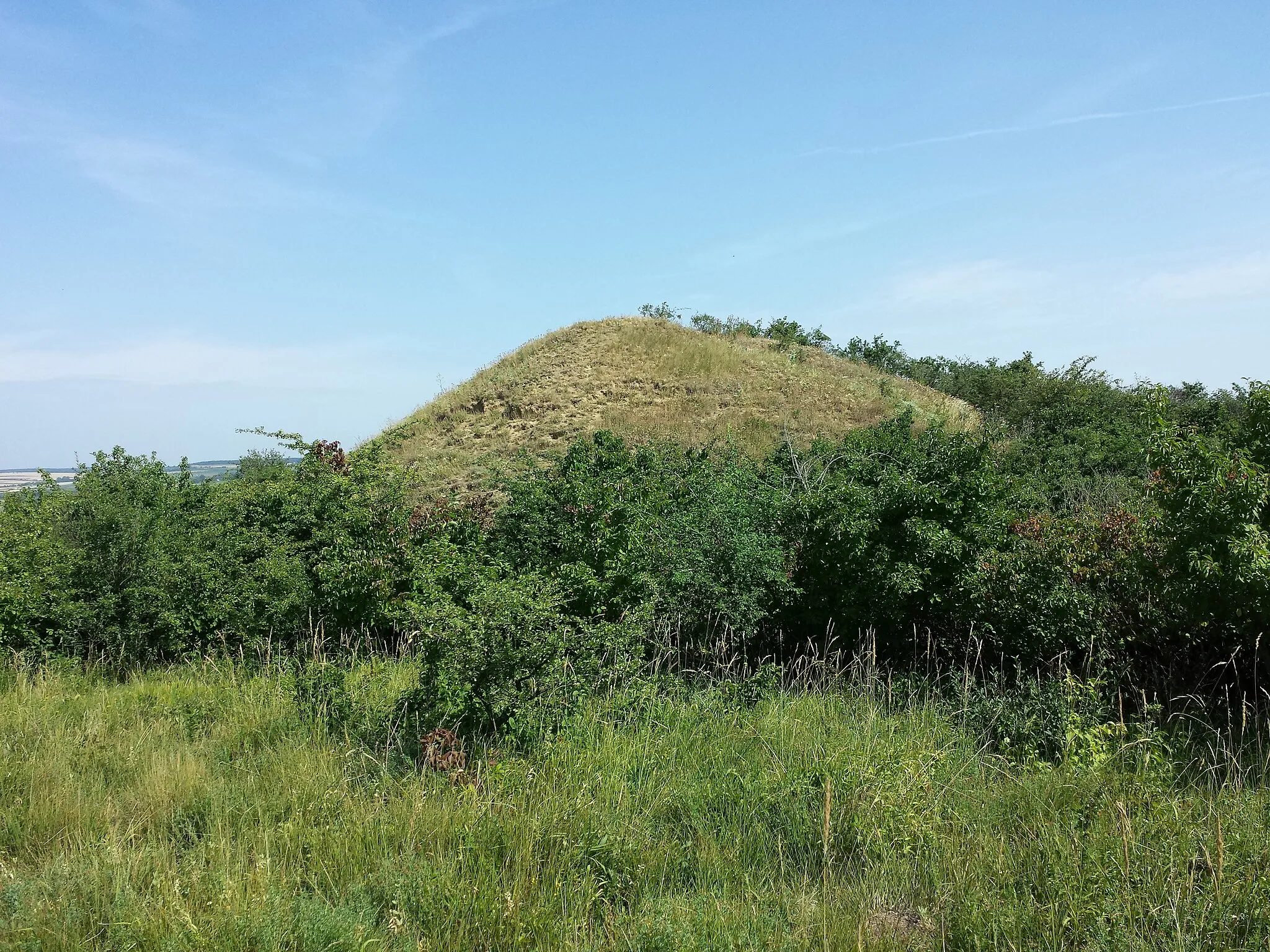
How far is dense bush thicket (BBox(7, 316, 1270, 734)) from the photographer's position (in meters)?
6.69

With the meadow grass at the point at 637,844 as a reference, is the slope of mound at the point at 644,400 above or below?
above

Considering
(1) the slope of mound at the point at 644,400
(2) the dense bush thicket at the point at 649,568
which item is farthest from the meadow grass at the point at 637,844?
(1) the slope of mound at the point at 644,400

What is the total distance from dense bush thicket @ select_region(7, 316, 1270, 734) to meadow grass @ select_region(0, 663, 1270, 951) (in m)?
0.92

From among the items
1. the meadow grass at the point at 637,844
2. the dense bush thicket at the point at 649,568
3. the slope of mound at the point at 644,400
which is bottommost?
the meadow grass at the point at 637,844

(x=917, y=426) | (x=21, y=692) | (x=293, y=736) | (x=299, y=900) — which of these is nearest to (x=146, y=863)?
(x=299, y=900)

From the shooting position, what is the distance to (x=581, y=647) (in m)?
6.59

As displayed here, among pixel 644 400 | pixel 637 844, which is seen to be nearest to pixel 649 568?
pixel 637 844

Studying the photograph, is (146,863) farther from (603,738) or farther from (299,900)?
(603,738)

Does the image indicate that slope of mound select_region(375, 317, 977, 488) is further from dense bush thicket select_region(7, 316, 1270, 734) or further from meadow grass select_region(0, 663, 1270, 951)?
meadow grass select_region(0, 663, 1270, 951)

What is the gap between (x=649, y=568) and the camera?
896 cm

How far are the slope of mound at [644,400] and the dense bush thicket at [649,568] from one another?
973 cm

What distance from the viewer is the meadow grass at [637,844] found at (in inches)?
150

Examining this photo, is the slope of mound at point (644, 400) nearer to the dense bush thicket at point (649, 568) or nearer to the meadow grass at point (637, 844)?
the dense bush thicket at point (649, 568)

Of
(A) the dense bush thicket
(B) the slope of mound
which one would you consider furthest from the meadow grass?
(B) the slope of mound
